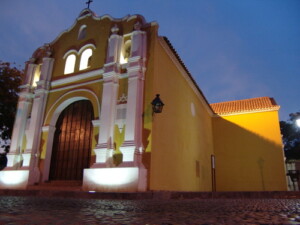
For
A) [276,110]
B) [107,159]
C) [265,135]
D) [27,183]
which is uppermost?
[276,110]

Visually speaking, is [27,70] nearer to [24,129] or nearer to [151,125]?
[24,129]

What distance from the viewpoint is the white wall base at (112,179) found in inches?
301

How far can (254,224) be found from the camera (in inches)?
57.7

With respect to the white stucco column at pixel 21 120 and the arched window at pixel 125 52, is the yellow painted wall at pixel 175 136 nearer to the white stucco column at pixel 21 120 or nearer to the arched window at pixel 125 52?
the arched window at pixel 125 52

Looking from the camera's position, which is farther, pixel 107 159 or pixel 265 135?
pixel 265 135

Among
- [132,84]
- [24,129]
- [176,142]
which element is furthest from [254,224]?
[24,129]

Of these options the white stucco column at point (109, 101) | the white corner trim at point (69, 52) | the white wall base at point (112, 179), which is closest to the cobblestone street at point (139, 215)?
the white wall base at point (112, 179)

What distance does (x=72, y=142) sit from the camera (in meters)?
10.8

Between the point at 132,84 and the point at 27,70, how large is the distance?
6.42m

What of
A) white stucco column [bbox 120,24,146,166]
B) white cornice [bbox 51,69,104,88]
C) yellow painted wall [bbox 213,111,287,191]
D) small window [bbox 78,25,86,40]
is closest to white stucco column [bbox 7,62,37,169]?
white cornice [bbox 51,69,104,88]

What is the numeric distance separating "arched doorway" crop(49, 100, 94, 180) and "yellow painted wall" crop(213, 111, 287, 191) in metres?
9.72

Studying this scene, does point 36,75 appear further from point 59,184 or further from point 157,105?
point 157,105

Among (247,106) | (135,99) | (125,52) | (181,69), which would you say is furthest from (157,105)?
(247,106)

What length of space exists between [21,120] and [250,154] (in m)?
13.1
